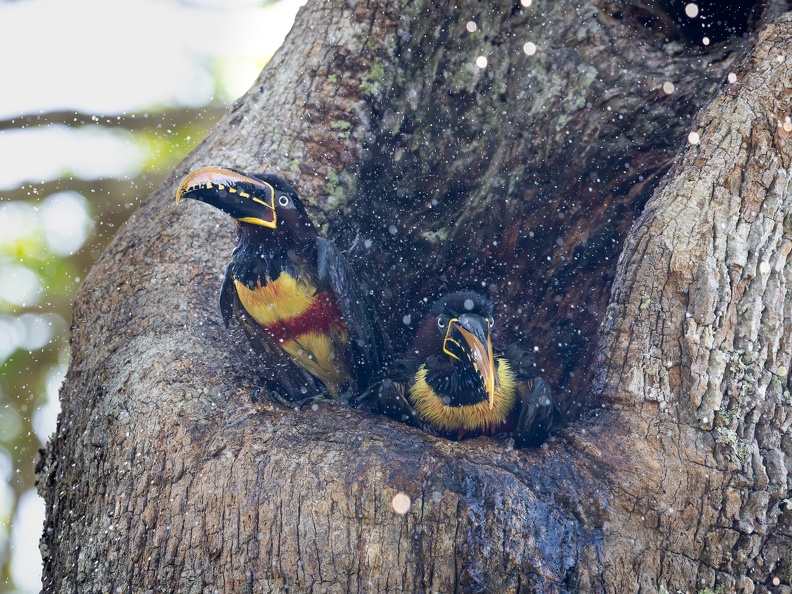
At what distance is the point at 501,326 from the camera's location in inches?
140

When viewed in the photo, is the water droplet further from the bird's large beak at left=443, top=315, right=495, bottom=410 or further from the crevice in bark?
the crevice in bark

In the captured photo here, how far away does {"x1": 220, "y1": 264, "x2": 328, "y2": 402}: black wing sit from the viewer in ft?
9.89

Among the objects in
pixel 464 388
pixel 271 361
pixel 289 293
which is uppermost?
pixel 289 293

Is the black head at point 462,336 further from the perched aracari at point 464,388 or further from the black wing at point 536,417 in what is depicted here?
the black wing at point 536,417

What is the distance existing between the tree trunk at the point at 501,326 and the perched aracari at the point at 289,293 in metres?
0.21

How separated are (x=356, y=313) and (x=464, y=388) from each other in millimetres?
639

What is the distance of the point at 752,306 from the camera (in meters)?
2.28

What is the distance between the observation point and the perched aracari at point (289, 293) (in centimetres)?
297

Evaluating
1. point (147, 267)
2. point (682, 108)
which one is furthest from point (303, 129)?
point (682, 108)

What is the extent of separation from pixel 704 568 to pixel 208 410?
1.77 meters

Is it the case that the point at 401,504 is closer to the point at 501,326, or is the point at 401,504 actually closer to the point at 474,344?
the point at 474,344

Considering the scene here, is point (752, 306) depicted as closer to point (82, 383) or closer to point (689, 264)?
point (689, 264)

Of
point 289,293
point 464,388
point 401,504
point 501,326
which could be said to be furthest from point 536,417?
point 289,293

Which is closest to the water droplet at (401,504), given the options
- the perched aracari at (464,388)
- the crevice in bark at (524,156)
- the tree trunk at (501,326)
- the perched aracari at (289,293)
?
the tree trunk at (501,326)
